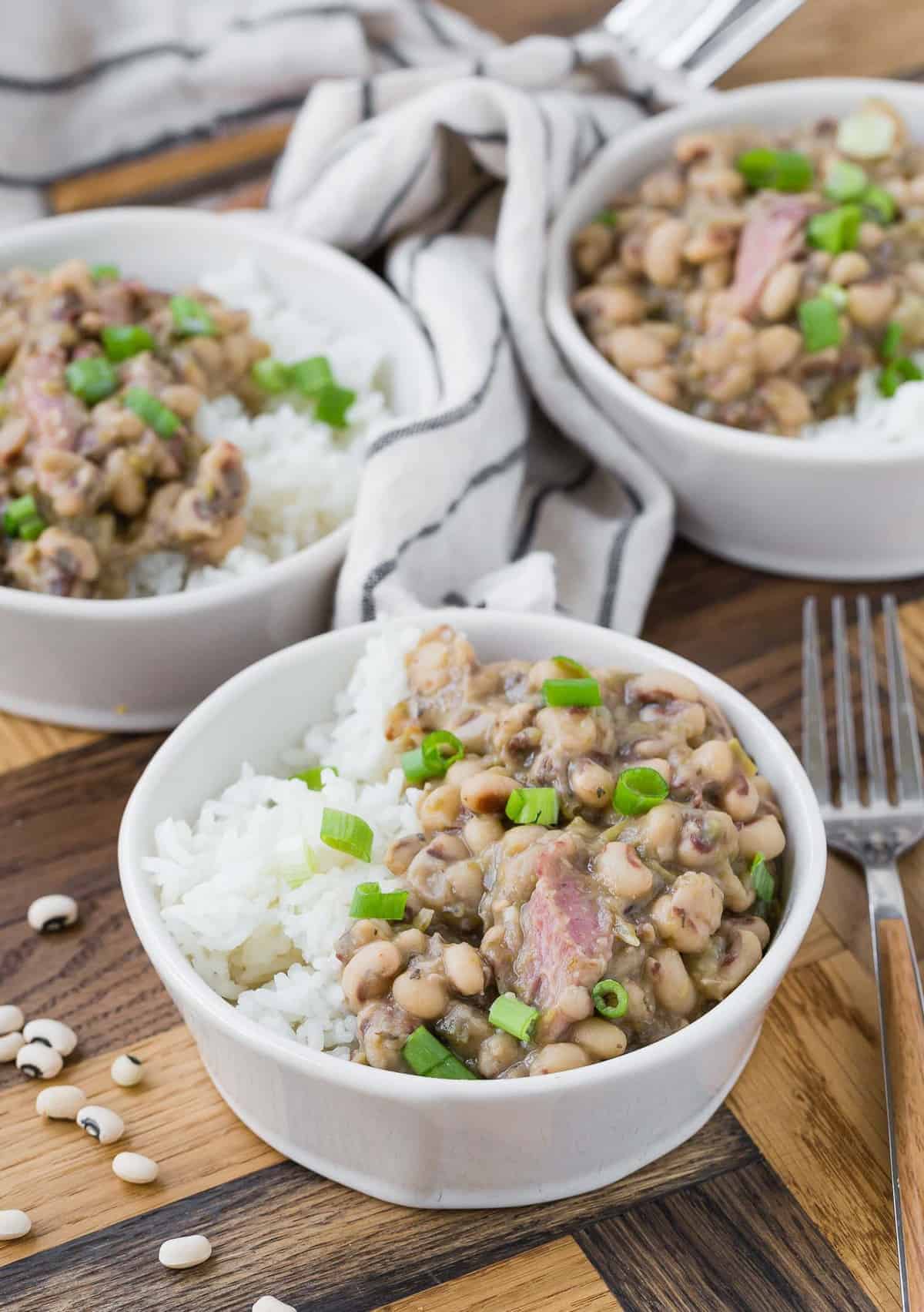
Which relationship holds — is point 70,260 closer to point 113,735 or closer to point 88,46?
point 88,46

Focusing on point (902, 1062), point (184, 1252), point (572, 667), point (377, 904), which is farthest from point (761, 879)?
point (184, 1252)

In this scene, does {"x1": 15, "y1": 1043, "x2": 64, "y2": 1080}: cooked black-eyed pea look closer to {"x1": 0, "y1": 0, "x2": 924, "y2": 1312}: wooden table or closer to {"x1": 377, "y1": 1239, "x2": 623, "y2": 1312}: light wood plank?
{"x1": 0, "y1": 0, "x2": 924, "y2": 1312}: wooden table

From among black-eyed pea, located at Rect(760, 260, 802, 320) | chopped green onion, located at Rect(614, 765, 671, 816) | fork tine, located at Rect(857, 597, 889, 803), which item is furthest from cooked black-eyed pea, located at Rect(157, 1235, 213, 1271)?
black-eyed pea, located at Rect(760, 260, 802, 320)

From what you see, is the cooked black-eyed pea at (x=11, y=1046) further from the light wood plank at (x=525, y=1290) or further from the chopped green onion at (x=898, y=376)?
the chopped green onion at (x=898, y=376)

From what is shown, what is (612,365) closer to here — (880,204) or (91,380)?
(880,204)

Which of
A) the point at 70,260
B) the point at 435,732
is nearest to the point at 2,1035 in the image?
the point at 435,732

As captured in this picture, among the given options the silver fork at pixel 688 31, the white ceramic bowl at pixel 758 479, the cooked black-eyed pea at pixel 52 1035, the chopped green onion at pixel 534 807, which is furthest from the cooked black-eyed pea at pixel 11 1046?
the silver fork at pixel 688 31
